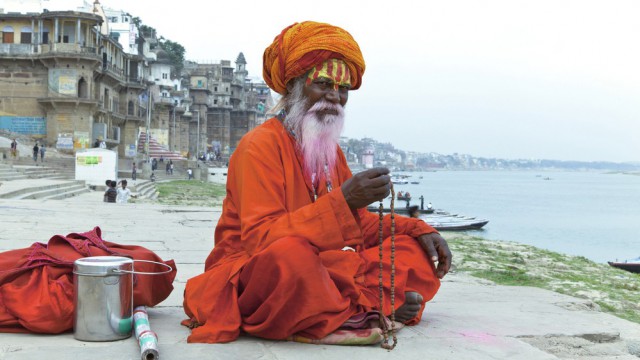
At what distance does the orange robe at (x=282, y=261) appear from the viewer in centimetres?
→ 238

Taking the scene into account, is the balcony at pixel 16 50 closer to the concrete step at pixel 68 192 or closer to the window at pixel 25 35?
the window at pixel 25 35

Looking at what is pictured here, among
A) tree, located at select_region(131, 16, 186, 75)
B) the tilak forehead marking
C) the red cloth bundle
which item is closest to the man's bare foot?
the tilak forehead marking

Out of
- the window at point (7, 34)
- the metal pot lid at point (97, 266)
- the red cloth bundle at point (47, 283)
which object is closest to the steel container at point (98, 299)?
the metal pot lid at point (97, 266)

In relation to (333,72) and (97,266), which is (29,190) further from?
(333,72)

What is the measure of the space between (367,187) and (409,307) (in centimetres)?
75

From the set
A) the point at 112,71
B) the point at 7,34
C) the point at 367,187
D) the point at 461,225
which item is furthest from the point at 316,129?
the point at 112,71

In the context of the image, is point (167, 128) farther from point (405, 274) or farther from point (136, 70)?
point (405, 274)

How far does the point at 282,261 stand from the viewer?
7.70ft

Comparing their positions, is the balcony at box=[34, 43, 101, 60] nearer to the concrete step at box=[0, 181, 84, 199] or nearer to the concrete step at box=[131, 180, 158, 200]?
the concrete step at box=[131, 180, 158, 200]

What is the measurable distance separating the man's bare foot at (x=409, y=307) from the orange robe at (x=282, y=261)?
0.05m

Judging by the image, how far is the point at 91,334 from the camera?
7.95 ft

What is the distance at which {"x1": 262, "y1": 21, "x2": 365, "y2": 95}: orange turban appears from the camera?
2.72 m

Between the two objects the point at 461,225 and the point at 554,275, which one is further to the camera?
the point at 461,225

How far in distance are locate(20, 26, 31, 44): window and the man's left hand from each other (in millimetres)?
35962
